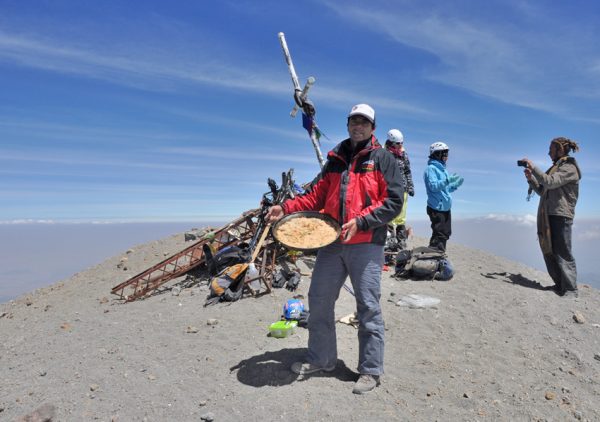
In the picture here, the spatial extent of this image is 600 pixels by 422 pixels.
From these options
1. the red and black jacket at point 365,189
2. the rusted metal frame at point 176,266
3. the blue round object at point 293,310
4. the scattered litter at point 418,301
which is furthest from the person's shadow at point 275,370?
the rusted metal frame at point 176,266

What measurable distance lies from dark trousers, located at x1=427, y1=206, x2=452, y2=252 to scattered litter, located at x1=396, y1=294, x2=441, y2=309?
2.11 m

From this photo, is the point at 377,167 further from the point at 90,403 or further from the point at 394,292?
the point at 394,292

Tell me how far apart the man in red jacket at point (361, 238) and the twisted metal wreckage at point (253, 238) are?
4.67m

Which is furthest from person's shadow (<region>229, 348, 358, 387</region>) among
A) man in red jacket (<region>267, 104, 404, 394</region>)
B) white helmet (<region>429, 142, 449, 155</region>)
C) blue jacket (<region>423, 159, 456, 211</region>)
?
white helmet (<region>429, 142, 449, 155</region>)

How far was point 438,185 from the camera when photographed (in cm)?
915

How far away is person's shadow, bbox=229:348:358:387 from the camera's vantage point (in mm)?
4590

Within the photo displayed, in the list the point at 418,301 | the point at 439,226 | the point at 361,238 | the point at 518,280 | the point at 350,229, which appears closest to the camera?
the point at 350,229

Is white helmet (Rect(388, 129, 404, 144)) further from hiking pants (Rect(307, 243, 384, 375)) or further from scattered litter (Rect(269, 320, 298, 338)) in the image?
hiking pants (Rect(307, 243, 384, 375))

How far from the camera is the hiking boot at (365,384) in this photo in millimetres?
4304

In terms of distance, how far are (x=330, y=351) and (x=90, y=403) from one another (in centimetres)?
269

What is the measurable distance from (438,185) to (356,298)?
18.6 feet

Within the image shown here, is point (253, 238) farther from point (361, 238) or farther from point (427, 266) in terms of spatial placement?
point (361, 238)

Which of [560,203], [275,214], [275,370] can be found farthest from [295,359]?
[560,203]

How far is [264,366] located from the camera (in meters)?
4.95
